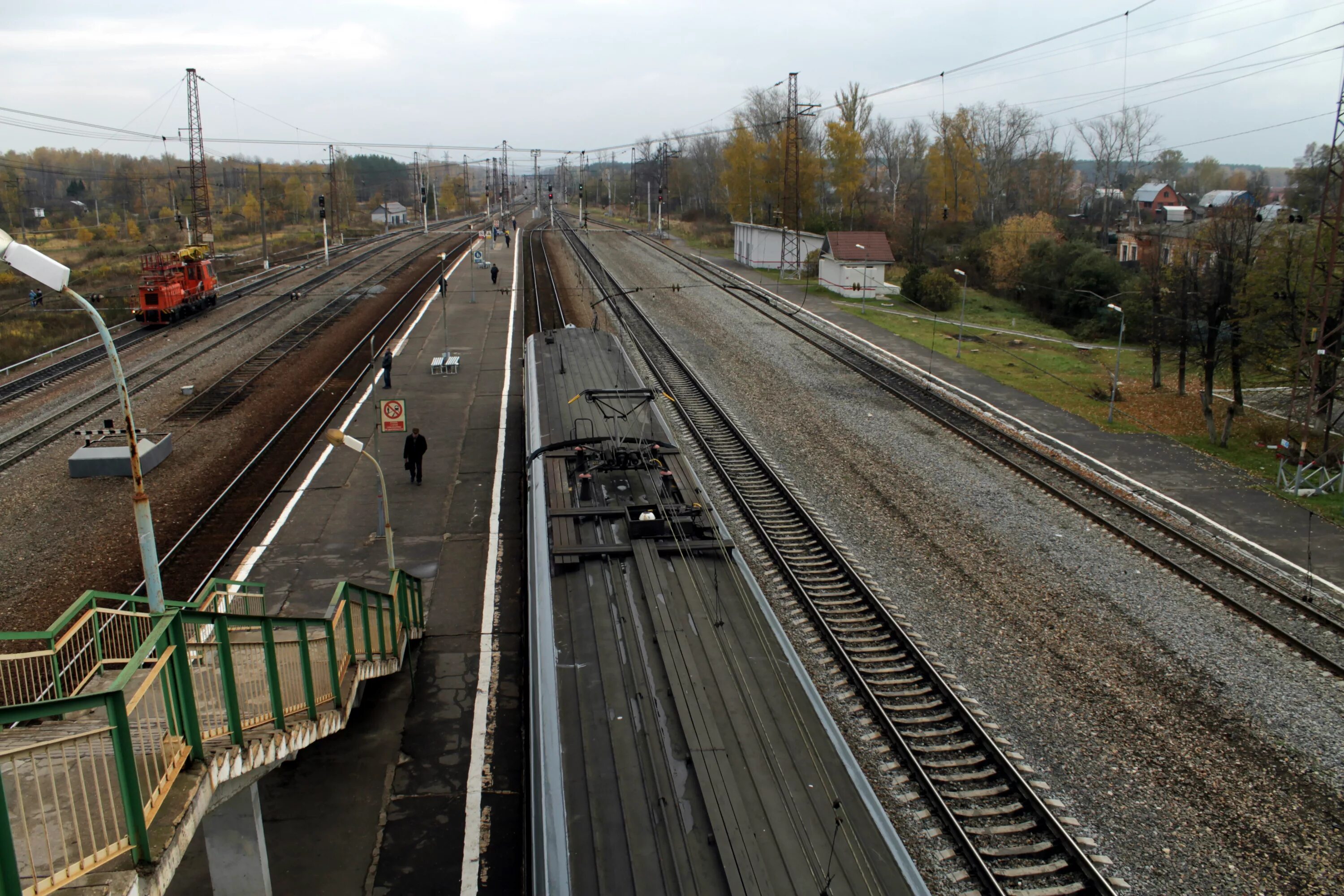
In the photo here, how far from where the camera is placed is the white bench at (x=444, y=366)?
98.2 ft

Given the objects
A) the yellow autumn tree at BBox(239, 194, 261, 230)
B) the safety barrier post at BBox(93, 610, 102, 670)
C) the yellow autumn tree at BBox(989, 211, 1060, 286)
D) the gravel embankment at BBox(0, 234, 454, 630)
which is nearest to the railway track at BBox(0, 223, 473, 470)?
the gravel embankment at BBox(0, 234, 454, 630)

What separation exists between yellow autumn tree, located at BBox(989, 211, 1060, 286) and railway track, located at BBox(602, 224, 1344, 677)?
30544mm

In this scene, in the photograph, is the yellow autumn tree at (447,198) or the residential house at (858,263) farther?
the yellow autumn tree at (447,198)

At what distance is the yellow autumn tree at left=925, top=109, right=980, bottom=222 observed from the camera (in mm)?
75688

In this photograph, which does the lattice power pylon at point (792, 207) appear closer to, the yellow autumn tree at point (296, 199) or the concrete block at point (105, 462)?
the concrete block at point (105, 462)

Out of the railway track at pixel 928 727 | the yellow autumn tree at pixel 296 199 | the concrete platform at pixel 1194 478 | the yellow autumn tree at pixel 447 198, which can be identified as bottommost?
the railway track at pixel 928 727

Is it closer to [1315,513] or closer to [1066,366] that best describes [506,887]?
[1315,513]

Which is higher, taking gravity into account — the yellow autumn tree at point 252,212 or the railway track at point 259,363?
the yellow autumn tree at point 252,212

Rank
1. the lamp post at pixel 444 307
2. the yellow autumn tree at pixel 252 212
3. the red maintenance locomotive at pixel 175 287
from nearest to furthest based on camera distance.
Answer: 1. the lamp post at pixel 444 307
2. the red maintenance locomotive at pixel 175 287
3. the yellow autumn tree at pixel 252 212

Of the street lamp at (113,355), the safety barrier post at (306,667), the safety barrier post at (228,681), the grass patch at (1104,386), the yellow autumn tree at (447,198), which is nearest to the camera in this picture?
the safety barrier post at (228,681)

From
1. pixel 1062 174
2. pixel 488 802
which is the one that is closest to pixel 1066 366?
pixel 488 802

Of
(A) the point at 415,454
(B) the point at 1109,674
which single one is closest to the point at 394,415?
(A) the point at 415,454

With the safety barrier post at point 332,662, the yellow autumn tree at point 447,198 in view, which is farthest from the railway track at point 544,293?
the yellow autumn tree at point 447,198

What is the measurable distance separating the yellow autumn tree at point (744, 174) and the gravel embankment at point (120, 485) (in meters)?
48.2
